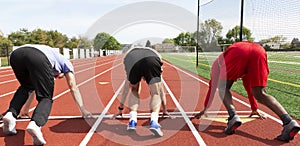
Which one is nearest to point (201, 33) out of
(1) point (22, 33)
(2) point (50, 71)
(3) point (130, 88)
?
(3) point (130, 88)

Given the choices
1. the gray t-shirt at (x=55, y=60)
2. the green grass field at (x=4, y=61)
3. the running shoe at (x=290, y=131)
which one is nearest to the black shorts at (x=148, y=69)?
the gray t-shirt at (x=55, y=60)

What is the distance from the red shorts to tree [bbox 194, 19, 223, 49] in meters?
15.6

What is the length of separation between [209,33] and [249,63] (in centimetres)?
1774

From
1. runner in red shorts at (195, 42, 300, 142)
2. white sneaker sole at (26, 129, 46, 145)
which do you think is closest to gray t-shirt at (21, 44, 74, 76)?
white sneaker sole at (26, 129, 46, 145)

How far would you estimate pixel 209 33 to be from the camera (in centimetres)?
2156

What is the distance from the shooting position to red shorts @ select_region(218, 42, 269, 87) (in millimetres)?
4332

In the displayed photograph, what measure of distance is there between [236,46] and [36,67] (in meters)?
3.25

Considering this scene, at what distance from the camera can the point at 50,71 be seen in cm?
414

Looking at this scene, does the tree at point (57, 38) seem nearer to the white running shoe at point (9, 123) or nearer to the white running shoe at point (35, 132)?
the white running shoe at point (9, 123)

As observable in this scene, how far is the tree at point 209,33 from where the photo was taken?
20.2 meters

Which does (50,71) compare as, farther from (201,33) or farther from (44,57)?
(201,33)

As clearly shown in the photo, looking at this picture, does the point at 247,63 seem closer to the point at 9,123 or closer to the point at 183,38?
the point at 9,123

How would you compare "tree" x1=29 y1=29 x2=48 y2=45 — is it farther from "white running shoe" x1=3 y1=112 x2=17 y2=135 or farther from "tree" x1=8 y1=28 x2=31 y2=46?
"white running shoe" x1=3 y1=112 x2=17 y2=135

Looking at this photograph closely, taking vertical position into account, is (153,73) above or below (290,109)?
above
